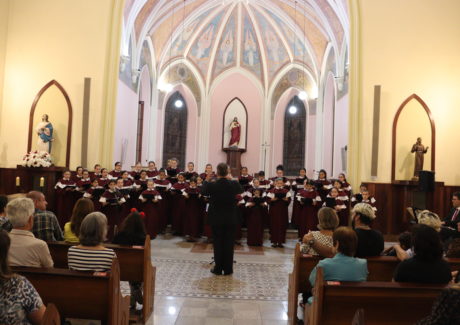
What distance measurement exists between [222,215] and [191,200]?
3.34 metres

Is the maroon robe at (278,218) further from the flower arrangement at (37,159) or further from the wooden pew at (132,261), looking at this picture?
the flower arrangement at (37,159)

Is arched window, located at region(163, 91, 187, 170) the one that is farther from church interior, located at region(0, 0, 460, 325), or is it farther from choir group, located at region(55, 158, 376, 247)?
choir group, located at region(55, 158, 376, 247)

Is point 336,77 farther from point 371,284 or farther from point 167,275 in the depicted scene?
point 371,284

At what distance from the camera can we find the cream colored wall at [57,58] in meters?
11.4

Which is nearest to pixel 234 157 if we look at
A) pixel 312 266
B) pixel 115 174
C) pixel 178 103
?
pixel 178 103

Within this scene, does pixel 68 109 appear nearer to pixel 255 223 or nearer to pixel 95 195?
pixel 95 195

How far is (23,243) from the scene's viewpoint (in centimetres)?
332

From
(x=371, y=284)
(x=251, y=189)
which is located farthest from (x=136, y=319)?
(x=251, y=189)

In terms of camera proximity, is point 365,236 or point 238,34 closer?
point 365,236

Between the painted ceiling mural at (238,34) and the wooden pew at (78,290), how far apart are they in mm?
13986

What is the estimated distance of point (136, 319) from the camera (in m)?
4.18

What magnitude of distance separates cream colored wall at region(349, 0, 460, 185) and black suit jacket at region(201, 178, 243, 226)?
568cm

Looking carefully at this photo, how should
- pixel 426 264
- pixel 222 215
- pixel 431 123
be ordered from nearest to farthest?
pixel 426 264 < pixel 222 215 < pixel 431 123

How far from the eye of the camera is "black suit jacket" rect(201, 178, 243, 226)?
6.30m
